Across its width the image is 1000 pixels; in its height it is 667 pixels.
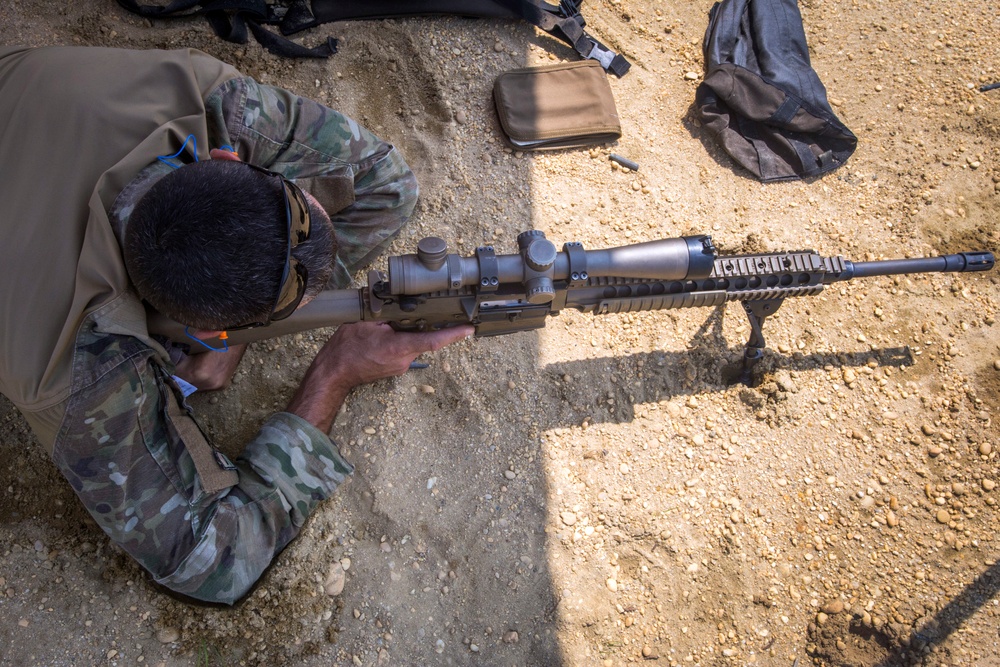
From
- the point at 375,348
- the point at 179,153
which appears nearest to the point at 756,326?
the point at 375,348

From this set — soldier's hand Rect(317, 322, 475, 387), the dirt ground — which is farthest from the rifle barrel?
soldier's hand Rect(317, 322, 475, 387)

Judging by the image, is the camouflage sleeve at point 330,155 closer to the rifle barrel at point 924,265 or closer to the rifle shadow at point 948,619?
the rifle barrel at point 924,265

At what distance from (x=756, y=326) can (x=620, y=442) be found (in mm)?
948

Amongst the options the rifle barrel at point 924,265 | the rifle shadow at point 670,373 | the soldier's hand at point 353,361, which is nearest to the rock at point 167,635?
the soldier's hand at point 353,361

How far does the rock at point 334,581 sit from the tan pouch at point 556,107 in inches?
109

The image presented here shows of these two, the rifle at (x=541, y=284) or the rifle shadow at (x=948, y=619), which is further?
the rifle shadow at (x=948, y=619)

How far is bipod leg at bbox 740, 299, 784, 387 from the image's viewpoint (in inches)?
132

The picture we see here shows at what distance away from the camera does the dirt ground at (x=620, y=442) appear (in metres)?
3.02

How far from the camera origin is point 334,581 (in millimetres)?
3053

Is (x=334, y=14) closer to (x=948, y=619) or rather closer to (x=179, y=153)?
(x=179, y=153)

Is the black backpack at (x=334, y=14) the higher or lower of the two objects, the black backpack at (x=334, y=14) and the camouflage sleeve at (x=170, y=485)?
the higher

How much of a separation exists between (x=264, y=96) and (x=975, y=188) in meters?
4.45

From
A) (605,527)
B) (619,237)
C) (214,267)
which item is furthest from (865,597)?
(214,267)

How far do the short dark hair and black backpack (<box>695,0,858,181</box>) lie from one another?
3.34 metres
